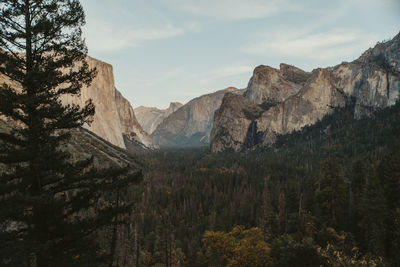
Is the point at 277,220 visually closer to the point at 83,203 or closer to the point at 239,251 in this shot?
the point at 239,251

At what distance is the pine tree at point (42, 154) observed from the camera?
991 centimetres

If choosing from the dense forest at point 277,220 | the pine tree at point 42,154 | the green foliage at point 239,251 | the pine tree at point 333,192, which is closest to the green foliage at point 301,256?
the dense forest at point 277,220

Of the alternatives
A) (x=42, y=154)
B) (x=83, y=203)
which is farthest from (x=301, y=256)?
(x=42, y=154)

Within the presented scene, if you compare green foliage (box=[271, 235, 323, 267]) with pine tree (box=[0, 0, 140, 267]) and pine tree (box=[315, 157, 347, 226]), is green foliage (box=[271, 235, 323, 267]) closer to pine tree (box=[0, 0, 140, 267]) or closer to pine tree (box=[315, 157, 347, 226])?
pine tree (box=[315, 157, 347, 226])

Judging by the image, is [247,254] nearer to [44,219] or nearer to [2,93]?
[44,219]

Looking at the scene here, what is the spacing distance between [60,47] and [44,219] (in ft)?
24.9

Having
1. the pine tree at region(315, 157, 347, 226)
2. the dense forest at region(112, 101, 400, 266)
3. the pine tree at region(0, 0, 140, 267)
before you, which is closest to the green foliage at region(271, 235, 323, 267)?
the dense forest at region(112, 101, 400, 266)

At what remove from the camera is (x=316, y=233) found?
1489 inches

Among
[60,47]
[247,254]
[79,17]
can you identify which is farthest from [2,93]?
[247,254]

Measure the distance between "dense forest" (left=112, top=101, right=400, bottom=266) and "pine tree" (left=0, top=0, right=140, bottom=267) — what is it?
12.3 m

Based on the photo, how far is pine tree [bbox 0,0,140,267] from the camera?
991 cm

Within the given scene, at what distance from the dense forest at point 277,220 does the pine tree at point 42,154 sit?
1226 cm

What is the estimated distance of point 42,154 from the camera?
33.3 ft

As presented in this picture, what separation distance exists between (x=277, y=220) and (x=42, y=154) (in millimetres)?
46758
